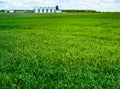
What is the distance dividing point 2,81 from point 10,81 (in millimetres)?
246

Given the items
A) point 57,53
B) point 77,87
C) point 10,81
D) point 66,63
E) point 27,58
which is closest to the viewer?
point 77,87

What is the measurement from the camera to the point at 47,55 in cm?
1351

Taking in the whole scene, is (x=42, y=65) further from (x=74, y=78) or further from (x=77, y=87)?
(x=77, y=87)

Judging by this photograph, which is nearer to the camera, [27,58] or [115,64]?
[115,64]

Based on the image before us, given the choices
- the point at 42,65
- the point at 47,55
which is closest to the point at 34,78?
the point at 42,65

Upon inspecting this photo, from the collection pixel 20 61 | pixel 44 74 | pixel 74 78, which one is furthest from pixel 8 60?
pixel 74 78

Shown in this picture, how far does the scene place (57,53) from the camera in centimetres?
1399

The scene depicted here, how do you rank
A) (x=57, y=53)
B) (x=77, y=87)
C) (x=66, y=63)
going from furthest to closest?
(x=57, y=53) → (x=66, y=63) → (x=77, y=87)

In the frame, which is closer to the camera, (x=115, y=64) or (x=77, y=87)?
(x=77, y=87)

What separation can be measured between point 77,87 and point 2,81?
7.41 feet

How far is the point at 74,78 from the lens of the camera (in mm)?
9633

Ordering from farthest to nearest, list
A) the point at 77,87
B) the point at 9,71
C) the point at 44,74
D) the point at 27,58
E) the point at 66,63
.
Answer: the point at 27,58 < the point at 66,63 < the point at 9,71 < the point at 44,74 < the point at 77,87

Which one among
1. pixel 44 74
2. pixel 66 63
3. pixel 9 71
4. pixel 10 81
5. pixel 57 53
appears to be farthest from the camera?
pixel 57 53

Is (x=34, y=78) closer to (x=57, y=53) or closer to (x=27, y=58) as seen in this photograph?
(x=27, y=58)
